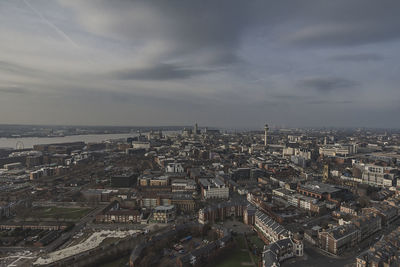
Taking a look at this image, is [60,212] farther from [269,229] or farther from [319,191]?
[319,191]

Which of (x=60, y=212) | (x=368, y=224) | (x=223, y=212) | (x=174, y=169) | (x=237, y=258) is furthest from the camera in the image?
(x=174, y=169)

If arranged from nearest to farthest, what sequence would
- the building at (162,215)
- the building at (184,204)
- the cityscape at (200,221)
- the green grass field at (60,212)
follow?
the cityscape at (200,221) < the building at (162,215) < the green grass field at (60,212) < the building at (184,204)

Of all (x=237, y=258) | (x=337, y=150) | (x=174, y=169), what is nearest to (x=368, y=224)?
(x=237, y=258)

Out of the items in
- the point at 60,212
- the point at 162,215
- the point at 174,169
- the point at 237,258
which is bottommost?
the point at 60,212

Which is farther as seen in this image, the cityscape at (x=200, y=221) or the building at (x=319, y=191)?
the building at (x=319, y=191)

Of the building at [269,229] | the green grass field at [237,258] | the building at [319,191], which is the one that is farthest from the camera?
the building at [319,191]

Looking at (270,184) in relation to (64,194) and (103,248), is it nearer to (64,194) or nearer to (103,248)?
(103,248)

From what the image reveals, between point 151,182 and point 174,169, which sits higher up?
point 174,169

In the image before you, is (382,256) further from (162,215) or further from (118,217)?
(118,217)

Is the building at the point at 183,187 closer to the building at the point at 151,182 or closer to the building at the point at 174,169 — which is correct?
the building at the point at 151,182

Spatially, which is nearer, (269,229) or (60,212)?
(269,229)

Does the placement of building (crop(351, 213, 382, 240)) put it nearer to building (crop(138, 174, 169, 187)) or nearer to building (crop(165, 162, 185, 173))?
building (crop(138, 174, 169, 187))

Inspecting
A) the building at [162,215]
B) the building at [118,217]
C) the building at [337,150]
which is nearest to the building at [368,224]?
the building at [162,215]

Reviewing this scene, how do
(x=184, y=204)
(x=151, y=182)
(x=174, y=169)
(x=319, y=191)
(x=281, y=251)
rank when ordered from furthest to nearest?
(x=174, y=169), (x=151, y=182), (x=319, y=191), (x=184, y=204), (x=281, y=251)
